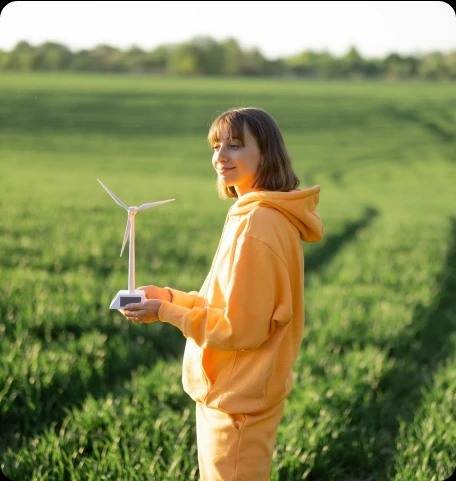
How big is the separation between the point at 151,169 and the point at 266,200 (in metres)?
33.1

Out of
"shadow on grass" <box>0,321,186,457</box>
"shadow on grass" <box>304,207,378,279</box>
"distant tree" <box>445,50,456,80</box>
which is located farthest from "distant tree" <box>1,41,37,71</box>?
"shadow on grass" <box>0,321,186,457</box>

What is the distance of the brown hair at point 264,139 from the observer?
9.82ft

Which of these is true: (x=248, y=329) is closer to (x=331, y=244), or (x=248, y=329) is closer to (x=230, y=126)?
Answer: (x=230, y=126)

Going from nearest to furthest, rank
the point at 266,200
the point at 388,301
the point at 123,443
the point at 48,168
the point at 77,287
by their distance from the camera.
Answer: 1. the point at 266,200
2. the point at 123,443
3. the point at 77,287
4. the point at 388,301
5. the point at 48,168

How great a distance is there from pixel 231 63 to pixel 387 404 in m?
64.1

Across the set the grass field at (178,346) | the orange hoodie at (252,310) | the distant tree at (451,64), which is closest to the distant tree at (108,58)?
the distant tree at (451,64)

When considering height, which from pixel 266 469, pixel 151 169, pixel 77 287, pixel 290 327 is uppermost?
pixel 290 327

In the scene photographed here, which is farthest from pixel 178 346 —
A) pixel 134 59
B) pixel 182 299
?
pixel 134 59

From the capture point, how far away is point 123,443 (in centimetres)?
417

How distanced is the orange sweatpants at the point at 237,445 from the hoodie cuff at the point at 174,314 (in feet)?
1.25

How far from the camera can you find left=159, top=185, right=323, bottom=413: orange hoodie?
2834 mm

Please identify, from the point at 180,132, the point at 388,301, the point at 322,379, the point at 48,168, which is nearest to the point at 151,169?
the point at 48,168

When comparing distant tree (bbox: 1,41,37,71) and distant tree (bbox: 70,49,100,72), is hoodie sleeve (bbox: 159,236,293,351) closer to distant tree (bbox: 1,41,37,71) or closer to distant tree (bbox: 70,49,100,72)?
distant tree (bbox: 1,41,37,71)

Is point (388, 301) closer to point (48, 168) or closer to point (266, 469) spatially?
point (266, 469)
